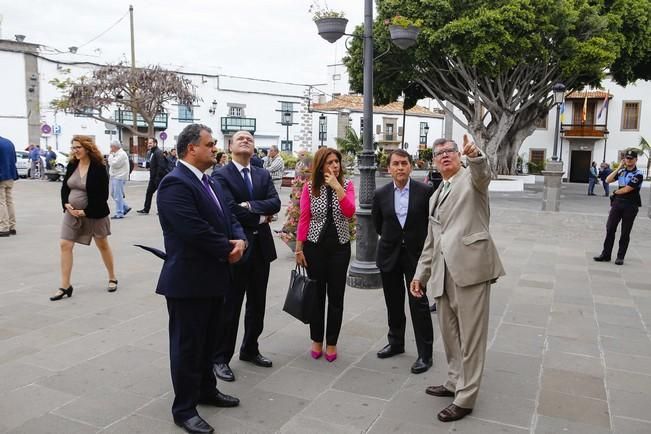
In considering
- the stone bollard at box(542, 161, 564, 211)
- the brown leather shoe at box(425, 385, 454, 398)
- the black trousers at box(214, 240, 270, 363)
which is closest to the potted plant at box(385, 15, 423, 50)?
the black trousers at box(214, 240, 270, 363)

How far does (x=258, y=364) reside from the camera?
4156 millimetres

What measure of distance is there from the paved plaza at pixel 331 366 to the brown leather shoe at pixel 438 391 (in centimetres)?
6

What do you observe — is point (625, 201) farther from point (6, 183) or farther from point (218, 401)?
point (6, 183)

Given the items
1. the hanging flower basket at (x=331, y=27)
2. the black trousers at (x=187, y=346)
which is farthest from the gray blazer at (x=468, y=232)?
the hanging flower basket at (x=331, y=27)

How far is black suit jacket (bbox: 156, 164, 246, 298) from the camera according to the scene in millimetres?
2930

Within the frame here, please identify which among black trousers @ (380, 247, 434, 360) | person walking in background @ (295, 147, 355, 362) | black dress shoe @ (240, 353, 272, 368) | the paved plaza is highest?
person walking in background @ (295, 147, 355, 362)

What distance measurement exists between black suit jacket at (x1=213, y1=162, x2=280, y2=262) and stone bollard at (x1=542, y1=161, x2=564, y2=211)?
509 inches

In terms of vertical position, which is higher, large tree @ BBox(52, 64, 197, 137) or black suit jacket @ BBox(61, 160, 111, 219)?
large tree @ BBox(52, 64, 197, 137)

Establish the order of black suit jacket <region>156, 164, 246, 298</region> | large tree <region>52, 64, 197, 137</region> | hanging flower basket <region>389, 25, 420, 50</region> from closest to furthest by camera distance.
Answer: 1. black suit jacket <region>156, 164, 246, 298</region>
2. hanging flower basket <region>389, 25, 420, 50</region>
3. large tree <region>52, 64, 197, 137</region>

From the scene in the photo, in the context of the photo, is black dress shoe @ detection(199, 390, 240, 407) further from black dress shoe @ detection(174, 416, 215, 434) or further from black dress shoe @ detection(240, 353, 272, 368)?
black dress shoe @ detection(240, 353, 272, 368)

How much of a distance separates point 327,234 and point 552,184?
13.1m

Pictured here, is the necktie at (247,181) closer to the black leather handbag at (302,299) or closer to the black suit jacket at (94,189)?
the black leather handbag at (302,299)

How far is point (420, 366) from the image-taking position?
160 inches

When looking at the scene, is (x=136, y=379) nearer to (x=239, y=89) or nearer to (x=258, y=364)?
(x=258, y=364)
